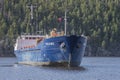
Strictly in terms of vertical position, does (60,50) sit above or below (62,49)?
below

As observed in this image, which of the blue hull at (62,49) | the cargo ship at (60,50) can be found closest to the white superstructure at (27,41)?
the cargo ship at (60,50)

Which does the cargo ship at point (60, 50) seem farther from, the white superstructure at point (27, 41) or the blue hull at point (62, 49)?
the white superstructure at point (27, 41)

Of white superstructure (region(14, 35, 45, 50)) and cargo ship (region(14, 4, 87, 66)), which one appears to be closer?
cargo ship (region(14, 4, 87, 66))

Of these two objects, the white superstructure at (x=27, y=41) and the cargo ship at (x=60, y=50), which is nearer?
the cargo ship at (x=60, y=50)

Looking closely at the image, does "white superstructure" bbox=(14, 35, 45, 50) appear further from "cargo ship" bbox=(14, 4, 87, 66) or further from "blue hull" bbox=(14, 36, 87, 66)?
"blue hull" bbox=(14, 36, 87, 66)

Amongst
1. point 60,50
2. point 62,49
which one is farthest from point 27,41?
point 62,49

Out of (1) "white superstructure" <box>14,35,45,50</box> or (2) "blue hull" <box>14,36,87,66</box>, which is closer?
(2) "blue hull" <box>14,36,87,66</box>

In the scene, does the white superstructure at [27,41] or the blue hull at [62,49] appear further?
the white superstructure at [27,41]

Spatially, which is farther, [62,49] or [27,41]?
[27,41]

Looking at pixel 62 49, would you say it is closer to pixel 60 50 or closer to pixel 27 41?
pixel 60 50

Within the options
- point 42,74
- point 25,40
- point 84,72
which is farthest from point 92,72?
point 25,40

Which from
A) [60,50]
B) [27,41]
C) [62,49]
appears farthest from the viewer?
[27,41]

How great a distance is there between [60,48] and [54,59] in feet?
9.25

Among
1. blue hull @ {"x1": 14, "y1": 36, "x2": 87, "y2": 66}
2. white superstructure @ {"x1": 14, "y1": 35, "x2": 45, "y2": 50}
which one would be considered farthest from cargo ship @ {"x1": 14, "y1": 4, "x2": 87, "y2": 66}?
white superstructure @ {"x1": 14, "y1": 35, "x2": 45, "y2": 50}
